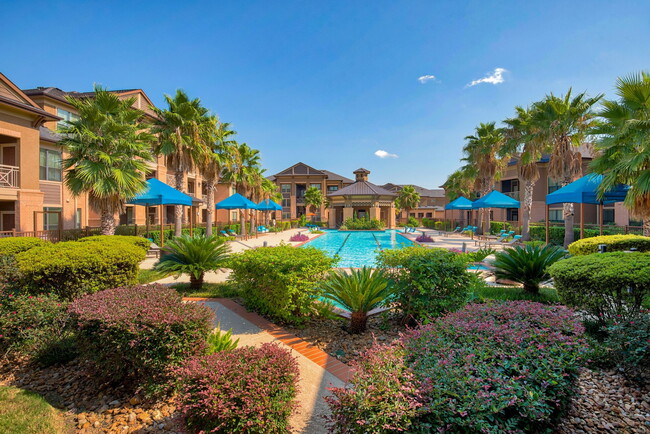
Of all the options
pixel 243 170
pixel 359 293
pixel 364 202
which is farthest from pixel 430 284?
pixel 364 202

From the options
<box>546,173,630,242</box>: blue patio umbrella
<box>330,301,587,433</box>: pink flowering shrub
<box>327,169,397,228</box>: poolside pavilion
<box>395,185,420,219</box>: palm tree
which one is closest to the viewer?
<box>330,301,587,433</box>: pink flowering shrub

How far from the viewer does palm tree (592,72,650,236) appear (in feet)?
28.9

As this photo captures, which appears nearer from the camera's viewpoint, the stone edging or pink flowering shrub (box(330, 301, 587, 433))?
pink flowering shrub (box(330, 301, 587, 433))

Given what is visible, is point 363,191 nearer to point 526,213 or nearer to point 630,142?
point 526,213

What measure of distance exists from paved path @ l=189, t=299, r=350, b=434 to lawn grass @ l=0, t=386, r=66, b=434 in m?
2.25

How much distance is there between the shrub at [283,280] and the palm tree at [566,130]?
17.2m

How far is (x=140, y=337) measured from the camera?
11.1 feet

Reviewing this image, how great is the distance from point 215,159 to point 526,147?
21562mm

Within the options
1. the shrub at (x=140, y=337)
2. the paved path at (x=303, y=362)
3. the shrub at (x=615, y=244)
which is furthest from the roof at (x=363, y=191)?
the shrub at (x=140, y=337)

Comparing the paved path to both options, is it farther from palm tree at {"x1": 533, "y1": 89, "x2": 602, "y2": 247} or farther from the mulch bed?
palm tree at {"x1": 533, "y1": 89, "x2": 602, "y2": 247}

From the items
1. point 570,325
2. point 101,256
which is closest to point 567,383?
point 570,325

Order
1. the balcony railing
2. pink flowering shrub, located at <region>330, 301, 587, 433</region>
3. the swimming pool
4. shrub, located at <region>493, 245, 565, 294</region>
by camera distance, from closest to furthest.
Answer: pink flowering shrub, located at <region>330, 301, 587, 433</region> < shrub, located at <region>493, 245, 565, 294</region> < the balcony railing < the swimming pool

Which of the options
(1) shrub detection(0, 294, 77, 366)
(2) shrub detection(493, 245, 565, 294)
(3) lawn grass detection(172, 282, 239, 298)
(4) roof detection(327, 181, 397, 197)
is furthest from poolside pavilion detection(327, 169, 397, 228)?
(1) shrub detection(0, 294, 77, 366)

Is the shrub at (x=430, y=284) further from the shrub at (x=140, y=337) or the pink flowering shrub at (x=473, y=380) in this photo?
the shrub at (x=140, y=337)
